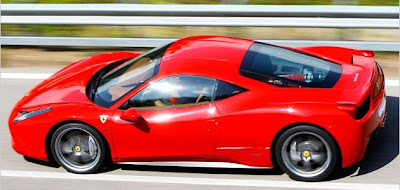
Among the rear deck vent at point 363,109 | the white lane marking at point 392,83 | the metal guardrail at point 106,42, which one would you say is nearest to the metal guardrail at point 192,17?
the metal guardrail at point 106,42

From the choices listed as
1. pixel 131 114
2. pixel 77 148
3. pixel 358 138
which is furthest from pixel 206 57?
pixel 358 138

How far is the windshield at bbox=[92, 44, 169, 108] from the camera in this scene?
673cm

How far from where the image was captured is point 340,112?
20.1ft

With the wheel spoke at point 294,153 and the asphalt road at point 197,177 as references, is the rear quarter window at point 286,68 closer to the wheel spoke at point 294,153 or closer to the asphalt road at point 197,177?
the wheel spoke at point 294,153

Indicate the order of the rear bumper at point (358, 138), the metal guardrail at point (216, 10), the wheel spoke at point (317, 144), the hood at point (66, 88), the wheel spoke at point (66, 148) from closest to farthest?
the rear bumper at point (358, 138) → the wheel spoke at point (317, 144) → the wheel spoke at point (66, 148) → the hood at point (66, 88) → the metal guardrail at point (216, 10)

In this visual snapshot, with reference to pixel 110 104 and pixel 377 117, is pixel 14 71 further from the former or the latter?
pixel 377 117

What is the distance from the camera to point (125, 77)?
6.97 meters

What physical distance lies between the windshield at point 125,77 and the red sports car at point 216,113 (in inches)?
0.6

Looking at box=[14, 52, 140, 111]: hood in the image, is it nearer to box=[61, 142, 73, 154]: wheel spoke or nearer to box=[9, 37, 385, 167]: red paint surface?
box=[9, 37, 385, 167]: red paint surface

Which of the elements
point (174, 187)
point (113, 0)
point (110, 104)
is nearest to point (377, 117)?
point (174, 187)

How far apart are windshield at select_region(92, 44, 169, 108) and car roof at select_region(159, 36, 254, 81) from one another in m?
0.13

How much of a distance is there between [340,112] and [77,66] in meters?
2.99

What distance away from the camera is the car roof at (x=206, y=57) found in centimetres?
650

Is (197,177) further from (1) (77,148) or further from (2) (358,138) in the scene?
(2) (358,138)
